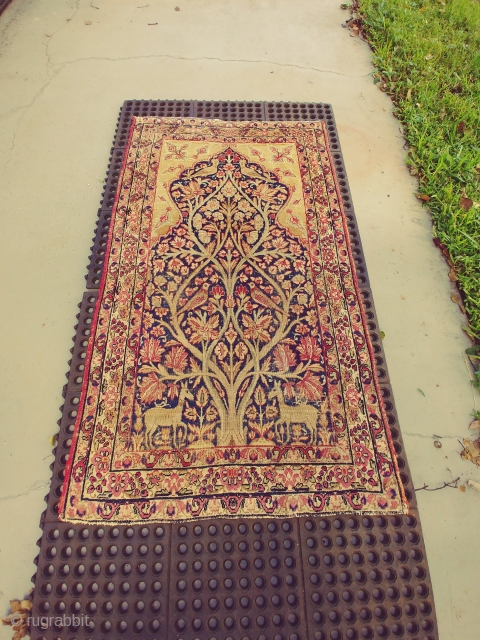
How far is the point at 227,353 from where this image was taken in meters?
1.54

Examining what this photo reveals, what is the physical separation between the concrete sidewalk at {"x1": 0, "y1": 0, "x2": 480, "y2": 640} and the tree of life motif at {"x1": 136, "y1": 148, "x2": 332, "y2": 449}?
367 mm

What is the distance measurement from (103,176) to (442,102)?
1985 mm

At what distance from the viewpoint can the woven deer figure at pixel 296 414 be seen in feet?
4.72

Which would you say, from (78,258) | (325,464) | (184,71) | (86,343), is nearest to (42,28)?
(184,71)

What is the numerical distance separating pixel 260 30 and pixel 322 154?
125 cm

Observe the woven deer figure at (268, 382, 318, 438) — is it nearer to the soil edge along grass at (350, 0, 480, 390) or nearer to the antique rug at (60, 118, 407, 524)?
the antique rug at (60, 118, 407, 524)

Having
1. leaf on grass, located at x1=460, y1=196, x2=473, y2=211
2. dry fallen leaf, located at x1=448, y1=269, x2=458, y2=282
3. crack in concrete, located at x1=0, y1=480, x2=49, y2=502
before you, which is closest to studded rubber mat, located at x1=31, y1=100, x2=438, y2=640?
crack in concrete, located at x1=0, y1=480, x2=49, y2=502

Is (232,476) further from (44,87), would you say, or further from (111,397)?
(44,87)

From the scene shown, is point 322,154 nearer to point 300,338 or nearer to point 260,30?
point 300,338

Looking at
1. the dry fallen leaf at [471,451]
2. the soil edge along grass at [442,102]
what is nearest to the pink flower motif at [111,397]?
the dry fallen leaf at [471,451]

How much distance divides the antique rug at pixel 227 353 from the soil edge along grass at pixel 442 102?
0.51 meters

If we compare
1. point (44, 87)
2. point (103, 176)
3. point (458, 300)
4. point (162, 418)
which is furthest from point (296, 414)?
point (44, 87)

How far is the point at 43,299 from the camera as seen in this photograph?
169 centimetres

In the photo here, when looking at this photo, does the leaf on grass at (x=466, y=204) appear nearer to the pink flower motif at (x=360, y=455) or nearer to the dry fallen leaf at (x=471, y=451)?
the dry fallen leaf at (x=471, y=451)
